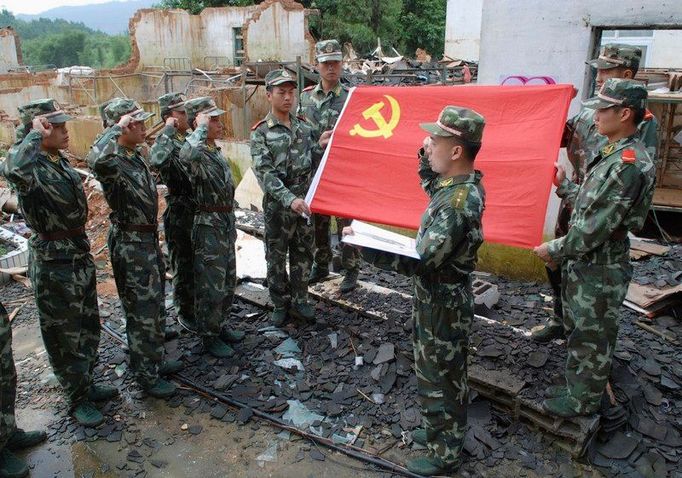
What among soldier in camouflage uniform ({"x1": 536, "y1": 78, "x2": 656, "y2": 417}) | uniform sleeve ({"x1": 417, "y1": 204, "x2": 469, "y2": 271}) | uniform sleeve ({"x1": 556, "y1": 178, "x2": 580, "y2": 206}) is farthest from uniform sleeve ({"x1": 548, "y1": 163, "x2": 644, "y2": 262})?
uniform sleeve ({"x1": 417, "y1": 204, "x2": 469, "y2": 271})

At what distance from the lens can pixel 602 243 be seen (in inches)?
122

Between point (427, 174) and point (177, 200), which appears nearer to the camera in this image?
point (427, 174)

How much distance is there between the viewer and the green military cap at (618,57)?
12.6 ft

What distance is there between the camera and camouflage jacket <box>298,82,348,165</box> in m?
5.29

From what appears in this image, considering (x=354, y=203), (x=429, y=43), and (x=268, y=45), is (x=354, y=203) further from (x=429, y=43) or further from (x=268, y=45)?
(x=429, y=43)

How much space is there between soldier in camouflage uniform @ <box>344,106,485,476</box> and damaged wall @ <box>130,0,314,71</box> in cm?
2126

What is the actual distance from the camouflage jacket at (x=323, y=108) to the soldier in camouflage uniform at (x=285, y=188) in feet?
1.26

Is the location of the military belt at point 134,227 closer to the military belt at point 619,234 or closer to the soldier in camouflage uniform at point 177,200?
the soldier in camouflage uniform at point 177,200

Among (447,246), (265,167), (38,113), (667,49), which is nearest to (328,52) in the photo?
(265,167)

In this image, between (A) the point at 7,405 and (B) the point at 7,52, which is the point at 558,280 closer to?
(A) the point at 7,405

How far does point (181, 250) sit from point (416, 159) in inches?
91.8

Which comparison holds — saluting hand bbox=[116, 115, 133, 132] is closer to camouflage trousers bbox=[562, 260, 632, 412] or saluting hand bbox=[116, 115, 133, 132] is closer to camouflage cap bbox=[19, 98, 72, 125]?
camouflage cap bbox=[19, 98, 72, 125]

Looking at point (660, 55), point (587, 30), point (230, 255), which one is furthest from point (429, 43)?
point (230, 255)

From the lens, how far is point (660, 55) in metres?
18.5
